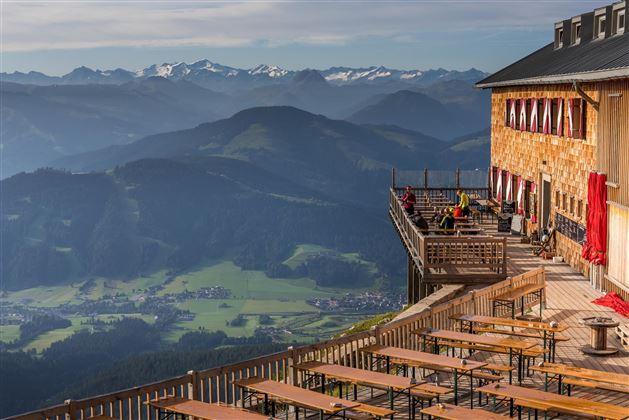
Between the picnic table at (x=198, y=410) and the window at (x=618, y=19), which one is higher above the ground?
the window at (x=618, y=19)

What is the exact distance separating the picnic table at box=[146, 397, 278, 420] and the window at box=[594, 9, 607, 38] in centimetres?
2873

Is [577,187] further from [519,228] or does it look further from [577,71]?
[519,228]

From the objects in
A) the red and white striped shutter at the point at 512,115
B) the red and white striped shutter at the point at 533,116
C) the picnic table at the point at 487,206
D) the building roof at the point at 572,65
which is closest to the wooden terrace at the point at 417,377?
the building roof at the point at 572,65

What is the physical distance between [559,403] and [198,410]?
5.44 metres

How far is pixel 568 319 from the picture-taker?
1021 inches

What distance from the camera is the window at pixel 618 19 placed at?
119ft

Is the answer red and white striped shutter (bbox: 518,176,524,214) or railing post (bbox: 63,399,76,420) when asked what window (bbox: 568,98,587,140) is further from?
railing post (bbox: 63,399,76,420)

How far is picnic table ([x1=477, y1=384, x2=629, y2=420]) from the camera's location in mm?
14641

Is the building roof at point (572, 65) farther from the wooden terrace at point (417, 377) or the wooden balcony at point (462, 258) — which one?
the wooden terrace at point (417, 377)

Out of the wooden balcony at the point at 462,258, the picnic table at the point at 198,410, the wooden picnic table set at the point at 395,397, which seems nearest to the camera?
the picnic table at the point at 198,410

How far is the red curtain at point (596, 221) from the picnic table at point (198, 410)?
17.4m

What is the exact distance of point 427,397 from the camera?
53.1 ft

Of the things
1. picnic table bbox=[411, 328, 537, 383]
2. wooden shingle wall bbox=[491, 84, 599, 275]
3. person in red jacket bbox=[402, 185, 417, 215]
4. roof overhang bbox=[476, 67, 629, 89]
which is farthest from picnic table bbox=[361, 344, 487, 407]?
person in red jacket bbox=[402, 185, 417, 215]

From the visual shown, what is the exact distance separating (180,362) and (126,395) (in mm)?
148238
